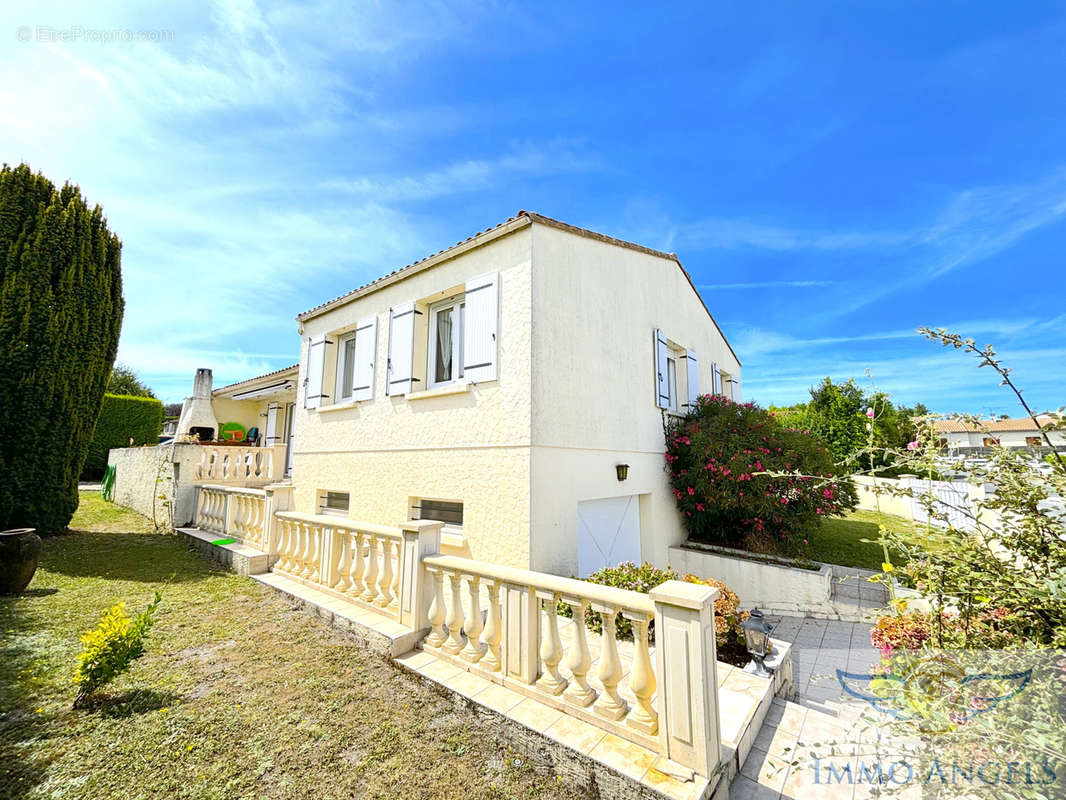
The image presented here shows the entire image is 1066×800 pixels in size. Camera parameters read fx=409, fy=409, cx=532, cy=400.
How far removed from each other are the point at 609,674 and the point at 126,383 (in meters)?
48.4

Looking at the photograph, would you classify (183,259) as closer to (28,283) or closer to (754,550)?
(28,283)

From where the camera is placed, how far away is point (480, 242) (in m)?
7.26

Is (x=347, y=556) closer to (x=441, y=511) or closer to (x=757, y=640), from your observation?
(x=441, y=511)

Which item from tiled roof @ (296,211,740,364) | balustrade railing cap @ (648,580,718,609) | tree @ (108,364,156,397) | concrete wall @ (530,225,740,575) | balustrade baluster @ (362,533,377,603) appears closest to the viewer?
balustrade railing cap @ (648,580,718,609)

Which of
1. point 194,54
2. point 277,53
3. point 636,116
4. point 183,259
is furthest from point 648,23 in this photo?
point 183,259

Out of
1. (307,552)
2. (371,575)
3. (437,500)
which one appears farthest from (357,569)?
(437,500)

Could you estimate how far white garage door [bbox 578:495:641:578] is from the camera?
7.13m

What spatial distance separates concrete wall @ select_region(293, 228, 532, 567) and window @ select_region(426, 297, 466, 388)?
0.30 meters

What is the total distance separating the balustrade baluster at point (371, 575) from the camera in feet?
17.0

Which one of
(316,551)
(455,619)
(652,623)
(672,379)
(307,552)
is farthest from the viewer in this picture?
(672,379)

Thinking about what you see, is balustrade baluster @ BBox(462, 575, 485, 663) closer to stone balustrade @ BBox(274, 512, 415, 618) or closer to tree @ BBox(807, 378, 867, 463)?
stone balustrade @ BBox(274, 512, 415, 618)

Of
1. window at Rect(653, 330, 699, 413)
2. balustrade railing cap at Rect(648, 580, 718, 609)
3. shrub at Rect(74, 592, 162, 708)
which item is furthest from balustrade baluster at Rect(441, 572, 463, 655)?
window at Rect(653, 330, 699, 413)

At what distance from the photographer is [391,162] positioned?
26.0 ft

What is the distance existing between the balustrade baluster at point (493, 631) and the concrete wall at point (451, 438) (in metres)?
A: 1.91
